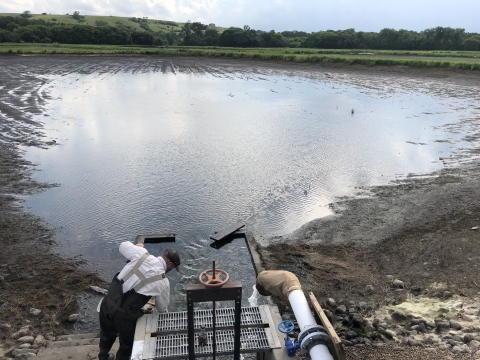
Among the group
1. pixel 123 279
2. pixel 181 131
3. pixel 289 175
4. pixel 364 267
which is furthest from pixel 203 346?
pixel 181 131

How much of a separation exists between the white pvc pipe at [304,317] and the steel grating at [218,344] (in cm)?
57

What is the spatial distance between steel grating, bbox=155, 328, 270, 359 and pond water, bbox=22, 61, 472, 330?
1797 mm

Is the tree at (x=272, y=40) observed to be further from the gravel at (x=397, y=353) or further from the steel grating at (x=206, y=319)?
the gravel at (x=397, y=353)

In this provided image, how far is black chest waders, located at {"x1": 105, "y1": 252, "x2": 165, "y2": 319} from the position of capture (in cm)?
438

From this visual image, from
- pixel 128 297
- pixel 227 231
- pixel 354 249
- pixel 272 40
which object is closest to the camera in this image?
pixel 128 297

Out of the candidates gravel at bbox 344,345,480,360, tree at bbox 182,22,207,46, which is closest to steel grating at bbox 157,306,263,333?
gravel at bbox 344,345,480,360

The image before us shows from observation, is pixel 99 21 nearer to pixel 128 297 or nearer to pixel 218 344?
pixel 128 297

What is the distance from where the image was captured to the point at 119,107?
846 inches

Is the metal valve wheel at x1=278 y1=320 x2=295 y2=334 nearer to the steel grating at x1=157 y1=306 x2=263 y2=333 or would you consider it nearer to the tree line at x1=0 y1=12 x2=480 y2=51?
the steel grating at x1=157 y1=306 x2=263 y2=333

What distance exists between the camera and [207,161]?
1366cm

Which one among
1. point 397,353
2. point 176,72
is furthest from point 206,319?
point 176,72

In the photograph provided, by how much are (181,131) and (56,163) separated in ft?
18.9

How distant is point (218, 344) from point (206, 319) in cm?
45

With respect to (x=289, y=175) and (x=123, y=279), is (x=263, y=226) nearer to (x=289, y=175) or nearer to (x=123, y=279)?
(x=289, y=175)
